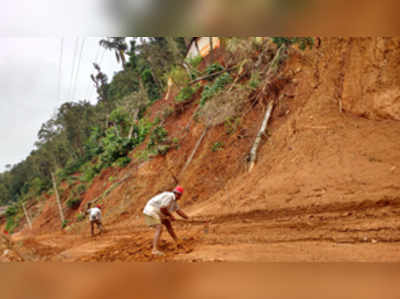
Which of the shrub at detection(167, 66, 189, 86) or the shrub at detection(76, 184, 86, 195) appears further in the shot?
the shrub at detection(76, 184, 86, 195)

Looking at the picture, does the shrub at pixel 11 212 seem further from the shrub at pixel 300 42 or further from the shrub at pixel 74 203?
the shrub at pixel 300 42

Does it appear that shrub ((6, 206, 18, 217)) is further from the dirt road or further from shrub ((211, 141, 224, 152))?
the dirt road

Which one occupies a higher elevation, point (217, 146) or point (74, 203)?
point (217, 146)

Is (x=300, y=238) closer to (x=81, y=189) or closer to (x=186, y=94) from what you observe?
(x=186, y=94)

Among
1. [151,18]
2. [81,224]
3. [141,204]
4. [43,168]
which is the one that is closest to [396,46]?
[151,18]

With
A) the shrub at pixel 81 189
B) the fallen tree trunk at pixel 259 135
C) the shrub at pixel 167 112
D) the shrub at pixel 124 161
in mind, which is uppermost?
the shrub at pixel 167 112

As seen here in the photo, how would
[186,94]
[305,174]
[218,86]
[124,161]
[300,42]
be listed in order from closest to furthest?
[305,174] < [300,42] < [218,86] < [186,94] < [124,161]

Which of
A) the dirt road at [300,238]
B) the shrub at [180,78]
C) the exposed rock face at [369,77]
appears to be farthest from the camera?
the shrub at [180,78]

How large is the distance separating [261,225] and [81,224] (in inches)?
468

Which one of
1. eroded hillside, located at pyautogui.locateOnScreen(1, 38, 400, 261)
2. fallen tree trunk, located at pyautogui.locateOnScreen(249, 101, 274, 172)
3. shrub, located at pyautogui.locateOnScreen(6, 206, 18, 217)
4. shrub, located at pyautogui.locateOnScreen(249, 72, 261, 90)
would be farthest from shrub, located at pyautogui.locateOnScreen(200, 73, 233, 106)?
shrub, located at pyautogui.locateOnScreen(6, 206, 18, 217)

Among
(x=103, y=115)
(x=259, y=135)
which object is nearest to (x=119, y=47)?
(x=103, y=115)

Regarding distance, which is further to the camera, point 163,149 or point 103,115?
point 103,115

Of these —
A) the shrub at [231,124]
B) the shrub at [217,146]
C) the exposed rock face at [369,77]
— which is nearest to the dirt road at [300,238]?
the exposed rock face at [369,77]

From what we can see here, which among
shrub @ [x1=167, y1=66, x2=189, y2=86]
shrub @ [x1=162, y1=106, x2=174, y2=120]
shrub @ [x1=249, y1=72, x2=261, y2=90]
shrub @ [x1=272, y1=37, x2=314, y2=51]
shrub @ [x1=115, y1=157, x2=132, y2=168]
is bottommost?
shrub @ [x1=115, y1=157, x2=132, y2=168]
